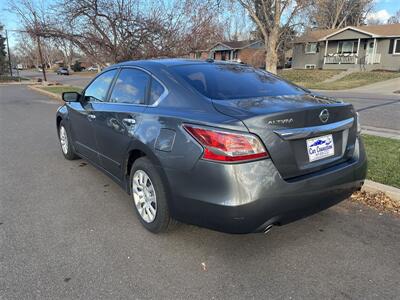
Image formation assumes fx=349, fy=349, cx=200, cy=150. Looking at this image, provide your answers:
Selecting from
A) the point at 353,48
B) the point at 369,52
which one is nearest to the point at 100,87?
the point at 369,52

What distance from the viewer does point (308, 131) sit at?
2723 millimetres

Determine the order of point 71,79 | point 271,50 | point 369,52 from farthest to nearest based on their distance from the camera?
point 71,79
point 369,52
point 271,50

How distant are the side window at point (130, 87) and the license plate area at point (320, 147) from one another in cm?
164

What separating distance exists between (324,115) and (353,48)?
37825mm

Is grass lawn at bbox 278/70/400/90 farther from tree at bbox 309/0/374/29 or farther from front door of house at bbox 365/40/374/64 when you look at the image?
tree at bbox 309/0/374/29

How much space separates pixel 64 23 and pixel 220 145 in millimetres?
13280

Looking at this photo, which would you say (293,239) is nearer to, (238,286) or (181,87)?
(238,286)

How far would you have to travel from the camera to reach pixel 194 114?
2.78 metres

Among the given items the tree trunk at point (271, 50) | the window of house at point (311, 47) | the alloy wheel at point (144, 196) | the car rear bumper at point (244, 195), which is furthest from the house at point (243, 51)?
the car rear bumper at point (244, 195)

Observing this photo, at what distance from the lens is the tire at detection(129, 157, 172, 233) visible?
3047 millimetres

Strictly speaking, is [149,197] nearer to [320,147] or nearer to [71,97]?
[320,147]

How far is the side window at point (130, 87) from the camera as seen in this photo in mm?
3531

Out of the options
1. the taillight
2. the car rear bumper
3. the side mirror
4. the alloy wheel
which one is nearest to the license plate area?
the car rear bumper

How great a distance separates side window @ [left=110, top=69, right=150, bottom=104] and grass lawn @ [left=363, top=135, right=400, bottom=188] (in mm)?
3044
